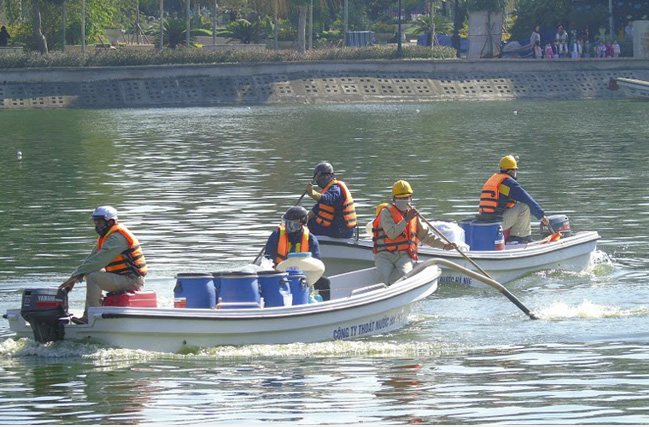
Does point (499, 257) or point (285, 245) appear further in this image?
point (499, 257)

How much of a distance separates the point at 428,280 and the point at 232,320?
11.1ft

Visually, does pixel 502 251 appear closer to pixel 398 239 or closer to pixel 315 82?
pixel 398 239

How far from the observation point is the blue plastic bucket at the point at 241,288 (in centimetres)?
1659

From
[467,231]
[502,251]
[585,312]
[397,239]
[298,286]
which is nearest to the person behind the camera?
[298,286]

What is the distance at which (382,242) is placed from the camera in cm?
1897

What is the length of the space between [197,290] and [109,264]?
1.07m

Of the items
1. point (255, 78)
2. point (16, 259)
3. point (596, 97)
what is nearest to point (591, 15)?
point (596, 97)

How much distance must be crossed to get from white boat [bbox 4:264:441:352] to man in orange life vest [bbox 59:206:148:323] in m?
0.61

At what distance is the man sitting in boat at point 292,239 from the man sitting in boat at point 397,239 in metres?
0.98

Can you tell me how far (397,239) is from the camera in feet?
62.1

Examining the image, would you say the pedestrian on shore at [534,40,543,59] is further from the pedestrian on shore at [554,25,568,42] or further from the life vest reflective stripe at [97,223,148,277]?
the life vest reflective stripe at [97,223,148,277]

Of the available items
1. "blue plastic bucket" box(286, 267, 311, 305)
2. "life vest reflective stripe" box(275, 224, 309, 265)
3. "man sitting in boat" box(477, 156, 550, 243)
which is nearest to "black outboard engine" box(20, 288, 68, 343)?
"blue plastic bucket" box(286, 267, 311, 305)

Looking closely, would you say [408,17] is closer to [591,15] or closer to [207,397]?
[591,15]

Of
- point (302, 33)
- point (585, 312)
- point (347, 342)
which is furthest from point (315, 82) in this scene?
point (347, 342)
